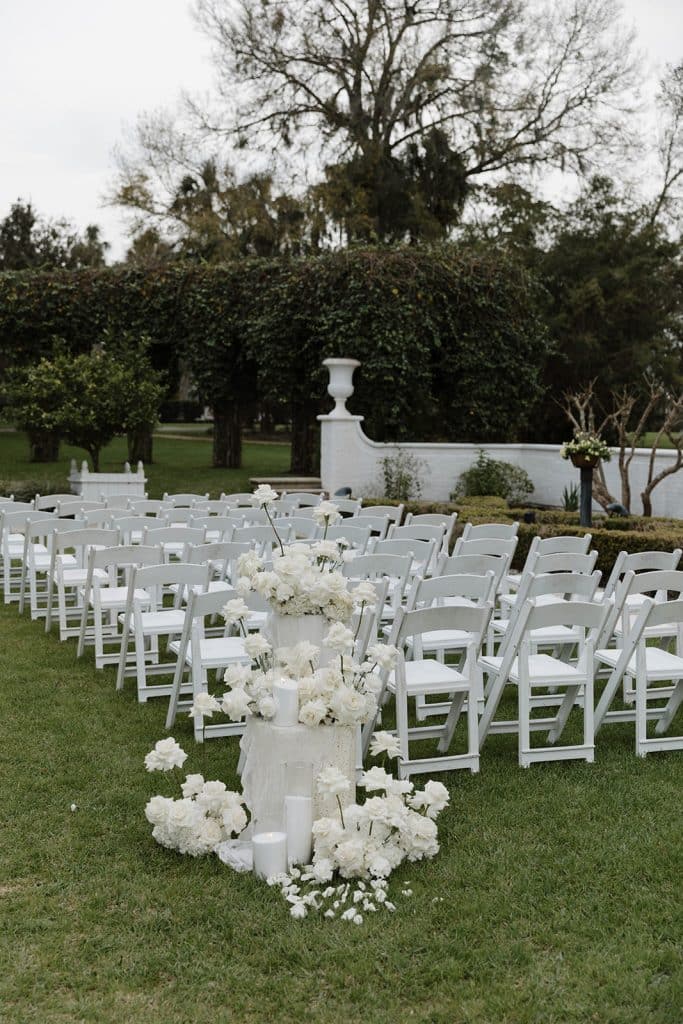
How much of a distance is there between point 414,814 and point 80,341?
17.9m

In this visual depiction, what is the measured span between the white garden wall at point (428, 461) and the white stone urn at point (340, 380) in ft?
0.12

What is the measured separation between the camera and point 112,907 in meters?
3.42

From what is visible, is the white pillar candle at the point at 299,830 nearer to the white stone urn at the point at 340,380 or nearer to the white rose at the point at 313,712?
the white rose at the point at 313,712

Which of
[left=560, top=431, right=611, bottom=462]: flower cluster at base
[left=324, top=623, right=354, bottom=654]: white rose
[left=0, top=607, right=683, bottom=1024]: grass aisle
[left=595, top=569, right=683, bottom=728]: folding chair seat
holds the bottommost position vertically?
[left=0, top=607, right=683, bottom=1024]: grass aisle

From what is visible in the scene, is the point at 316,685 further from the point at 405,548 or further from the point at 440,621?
the point at 405,548

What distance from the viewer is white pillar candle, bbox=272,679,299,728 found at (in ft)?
12.5

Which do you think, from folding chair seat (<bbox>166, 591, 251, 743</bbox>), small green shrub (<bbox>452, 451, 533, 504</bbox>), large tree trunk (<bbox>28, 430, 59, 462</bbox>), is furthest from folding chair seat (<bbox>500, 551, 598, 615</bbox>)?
large tree trunk (<bbox>28, 430, 59, 462</bbox>)

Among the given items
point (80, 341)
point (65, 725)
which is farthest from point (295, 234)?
point (65, 725)

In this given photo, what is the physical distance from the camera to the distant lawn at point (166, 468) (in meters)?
18.7

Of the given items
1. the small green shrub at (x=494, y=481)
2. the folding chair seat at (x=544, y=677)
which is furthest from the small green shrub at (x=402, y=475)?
the folding chair seat at (x=544, y=677)

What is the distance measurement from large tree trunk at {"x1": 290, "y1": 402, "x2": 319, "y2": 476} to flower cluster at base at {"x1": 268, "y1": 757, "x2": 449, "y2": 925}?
16.6 metres

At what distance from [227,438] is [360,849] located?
18297mm

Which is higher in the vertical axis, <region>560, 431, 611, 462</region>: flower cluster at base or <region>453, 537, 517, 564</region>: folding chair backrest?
<region>560, 431, 611, 462</region>: flower cluster at base

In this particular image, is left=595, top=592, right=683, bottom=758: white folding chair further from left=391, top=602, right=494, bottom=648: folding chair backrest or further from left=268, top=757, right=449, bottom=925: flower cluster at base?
left=268, top=757, right=449, bottom=925: flower cluster at base
